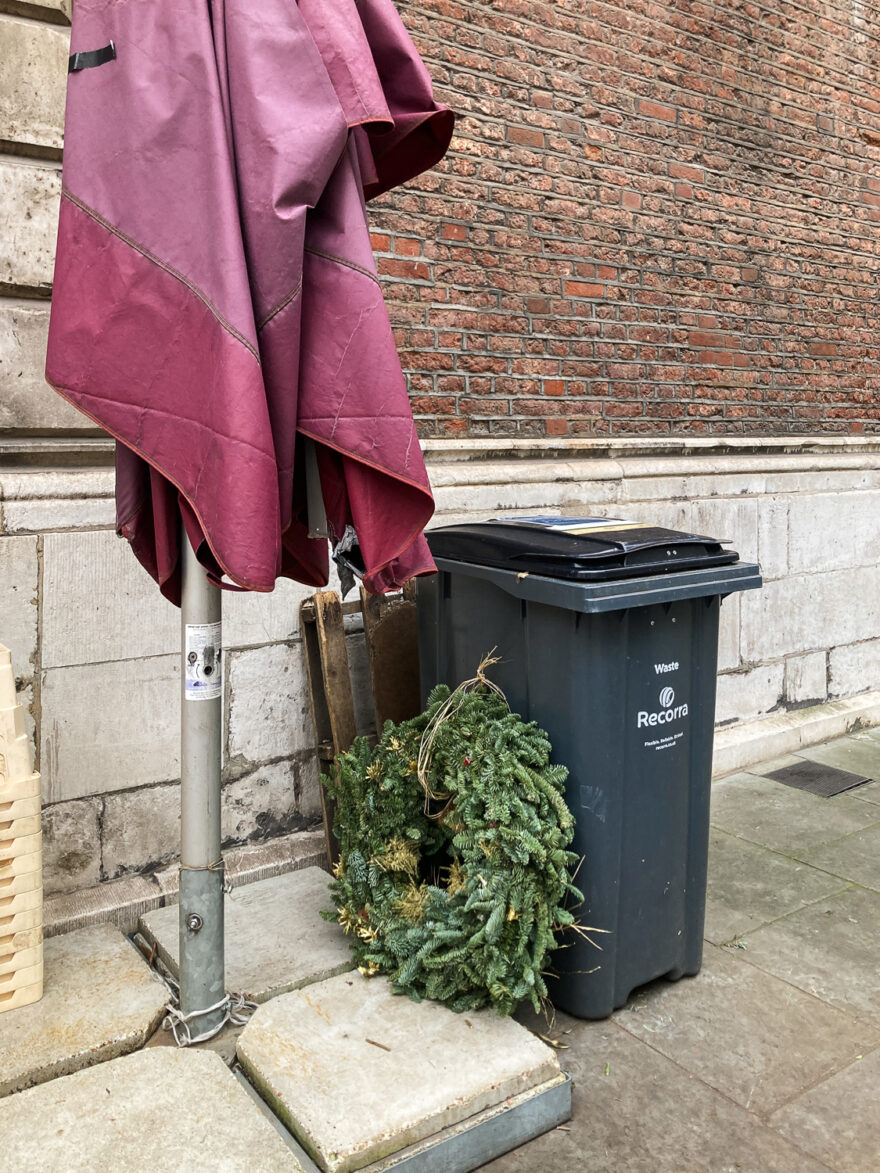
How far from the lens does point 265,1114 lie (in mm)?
2352

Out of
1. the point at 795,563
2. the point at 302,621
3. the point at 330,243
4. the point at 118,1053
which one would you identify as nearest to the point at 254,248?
the point at 330,243

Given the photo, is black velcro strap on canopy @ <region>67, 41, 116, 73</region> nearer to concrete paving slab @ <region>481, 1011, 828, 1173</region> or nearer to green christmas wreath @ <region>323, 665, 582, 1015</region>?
green christmas wreath @ <region>323, 665, 582, 1015</region>

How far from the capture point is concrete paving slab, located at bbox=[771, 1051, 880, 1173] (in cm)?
235

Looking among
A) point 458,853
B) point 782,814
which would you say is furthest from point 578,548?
point 782,814

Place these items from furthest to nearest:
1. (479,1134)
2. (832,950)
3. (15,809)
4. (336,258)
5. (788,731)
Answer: (788,731)
(832,950)
(15,809)
(479,1134)
(336,258)

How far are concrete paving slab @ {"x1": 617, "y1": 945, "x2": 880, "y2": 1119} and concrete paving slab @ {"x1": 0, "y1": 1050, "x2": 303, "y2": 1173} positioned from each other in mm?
1202

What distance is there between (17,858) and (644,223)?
165 inches

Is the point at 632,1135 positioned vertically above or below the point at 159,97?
below

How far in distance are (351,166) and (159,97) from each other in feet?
1.40

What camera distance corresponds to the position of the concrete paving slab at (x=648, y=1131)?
91.6 inches

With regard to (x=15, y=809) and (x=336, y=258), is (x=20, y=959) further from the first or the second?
(x=336, y=258)

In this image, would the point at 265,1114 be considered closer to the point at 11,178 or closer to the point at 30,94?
the point at 11,178

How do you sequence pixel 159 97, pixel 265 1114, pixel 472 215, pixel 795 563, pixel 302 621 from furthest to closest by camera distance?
pixel 795 563
pixel 472 215
pixel 302 621
pixel 265 1114
pixel 159 97

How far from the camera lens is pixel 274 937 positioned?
3.17 meters
